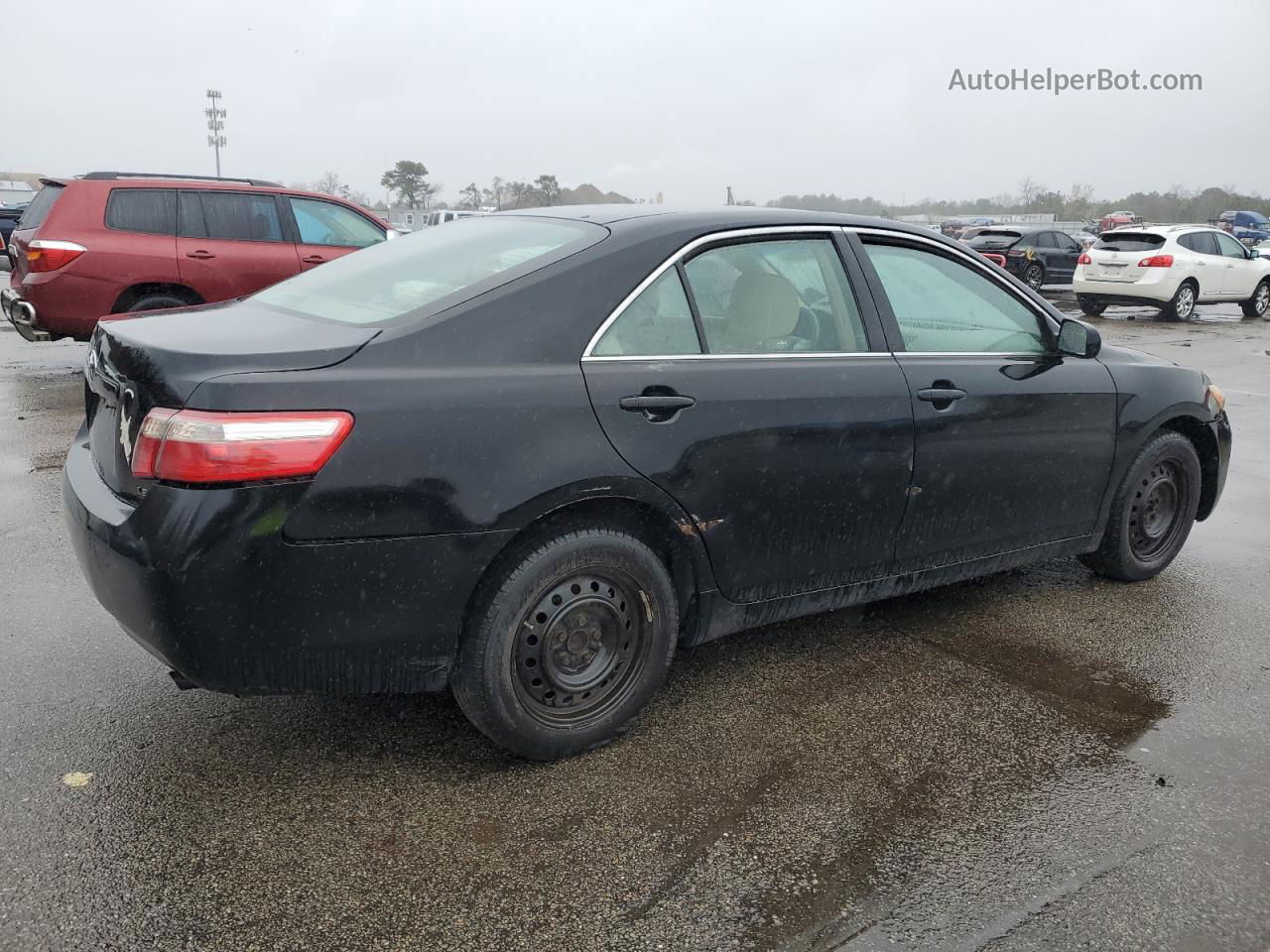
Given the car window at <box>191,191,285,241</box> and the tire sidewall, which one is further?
the car window at <box>191,191,285,241</box>

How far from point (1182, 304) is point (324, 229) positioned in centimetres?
1473

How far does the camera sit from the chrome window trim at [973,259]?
3750 millimetres

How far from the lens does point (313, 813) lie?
275 cm

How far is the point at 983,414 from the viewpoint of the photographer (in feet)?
12.5

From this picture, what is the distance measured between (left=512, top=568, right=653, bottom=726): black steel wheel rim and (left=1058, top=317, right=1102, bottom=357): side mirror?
2155mm

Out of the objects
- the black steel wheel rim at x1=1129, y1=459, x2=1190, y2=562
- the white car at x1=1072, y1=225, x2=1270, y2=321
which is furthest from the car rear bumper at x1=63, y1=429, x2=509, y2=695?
the white car at x1=1072, y1=225, x2=1270, y2=321

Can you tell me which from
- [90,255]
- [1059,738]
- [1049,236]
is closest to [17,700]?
[1059,738]

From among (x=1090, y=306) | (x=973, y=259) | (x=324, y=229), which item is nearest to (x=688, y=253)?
(x=973, y=259)

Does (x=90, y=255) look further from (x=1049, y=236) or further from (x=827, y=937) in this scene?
(x=1049, y=236)

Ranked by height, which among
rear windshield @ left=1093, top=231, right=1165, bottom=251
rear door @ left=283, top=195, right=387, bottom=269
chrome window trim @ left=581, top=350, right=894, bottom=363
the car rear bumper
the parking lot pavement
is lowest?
the parking lot pavement

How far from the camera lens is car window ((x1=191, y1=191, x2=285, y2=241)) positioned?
9219mm

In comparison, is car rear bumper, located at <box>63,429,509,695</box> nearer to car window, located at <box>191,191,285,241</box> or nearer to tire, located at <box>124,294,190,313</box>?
tire, located at <box>124,294,190,313</box>

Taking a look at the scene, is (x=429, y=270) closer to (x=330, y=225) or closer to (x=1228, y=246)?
(x=330, y=225)

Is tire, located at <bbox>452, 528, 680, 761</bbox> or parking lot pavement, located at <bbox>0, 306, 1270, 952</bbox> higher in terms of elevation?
tire, located at <bbox>452, 528, 680, 761</bbox>
